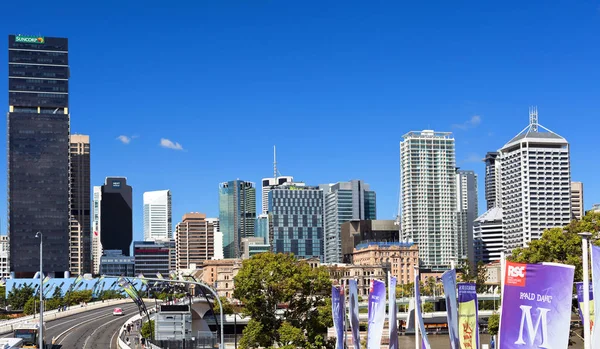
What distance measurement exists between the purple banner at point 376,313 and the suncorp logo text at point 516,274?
1937cm

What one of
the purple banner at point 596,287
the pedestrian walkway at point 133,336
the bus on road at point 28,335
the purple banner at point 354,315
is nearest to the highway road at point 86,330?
the pedestrian walkway at point 133,336

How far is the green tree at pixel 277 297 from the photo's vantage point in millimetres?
78375

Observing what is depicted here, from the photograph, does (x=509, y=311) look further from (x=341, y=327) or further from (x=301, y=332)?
(x=301, y=332)

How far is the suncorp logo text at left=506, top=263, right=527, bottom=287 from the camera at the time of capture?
25.6 metres

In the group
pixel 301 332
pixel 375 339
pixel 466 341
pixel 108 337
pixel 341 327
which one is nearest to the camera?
pixel 466 341

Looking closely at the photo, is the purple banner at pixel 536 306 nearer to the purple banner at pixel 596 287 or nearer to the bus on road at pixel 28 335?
the purple banner at pixel 596 287

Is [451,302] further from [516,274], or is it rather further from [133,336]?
[133,336]

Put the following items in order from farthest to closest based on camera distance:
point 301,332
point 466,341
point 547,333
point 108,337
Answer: point 108,337, point 301,332, point 466,341, point 547,333

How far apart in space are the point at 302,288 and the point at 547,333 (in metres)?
54.7

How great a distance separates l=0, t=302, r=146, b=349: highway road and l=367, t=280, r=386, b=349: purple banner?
59.9 m

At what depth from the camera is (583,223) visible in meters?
76.4

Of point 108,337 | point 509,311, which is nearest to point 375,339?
point 509,311

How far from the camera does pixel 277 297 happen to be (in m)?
79.2

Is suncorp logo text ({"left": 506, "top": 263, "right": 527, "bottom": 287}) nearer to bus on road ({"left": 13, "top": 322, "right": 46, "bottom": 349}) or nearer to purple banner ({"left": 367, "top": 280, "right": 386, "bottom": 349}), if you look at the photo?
purple banner ({"left": 367, "top": 280, "right": 386, "bottom": 349})
